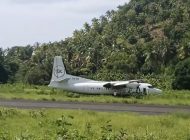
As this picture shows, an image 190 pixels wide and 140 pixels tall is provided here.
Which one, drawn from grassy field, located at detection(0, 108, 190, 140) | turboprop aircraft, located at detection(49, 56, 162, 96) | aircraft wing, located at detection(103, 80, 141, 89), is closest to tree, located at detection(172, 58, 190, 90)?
turboprop aircraft, located at detection(49, 56, 162, 96)

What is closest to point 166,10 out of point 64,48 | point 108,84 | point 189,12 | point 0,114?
point 189,12

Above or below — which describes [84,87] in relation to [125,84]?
below

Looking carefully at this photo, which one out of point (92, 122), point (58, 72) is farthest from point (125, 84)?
point (92, 122)

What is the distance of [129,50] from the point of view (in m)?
88.6

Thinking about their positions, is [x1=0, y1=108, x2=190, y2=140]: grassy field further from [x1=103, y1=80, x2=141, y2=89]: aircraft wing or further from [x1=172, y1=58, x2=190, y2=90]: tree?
[x1=172, y1=58, x2=190, y2=90]: tree

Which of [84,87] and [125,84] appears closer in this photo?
[125,84]

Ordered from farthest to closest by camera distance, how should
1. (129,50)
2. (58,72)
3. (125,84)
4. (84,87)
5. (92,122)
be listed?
(129,50), (58,72), (84,87), (125,84), (92,122)

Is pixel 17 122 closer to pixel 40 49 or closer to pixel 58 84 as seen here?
pixel 58 84

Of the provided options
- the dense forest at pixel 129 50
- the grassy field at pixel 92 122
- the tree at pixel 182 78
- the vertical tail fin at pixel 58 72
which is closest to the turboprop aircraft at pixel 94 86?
the vertical tail fin at pixel 58 72

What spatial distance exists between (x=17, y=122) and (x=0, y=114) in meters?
2.96

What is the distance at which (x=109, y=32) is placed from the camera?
335ft

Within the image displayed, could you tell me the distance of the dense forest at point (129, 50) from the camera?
7962 centimetres

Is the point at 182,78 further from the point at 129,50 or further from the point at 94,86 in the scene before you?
the point at 129,50

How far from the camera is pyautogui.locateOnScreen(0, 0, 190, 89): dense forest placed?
7962 centimetres
